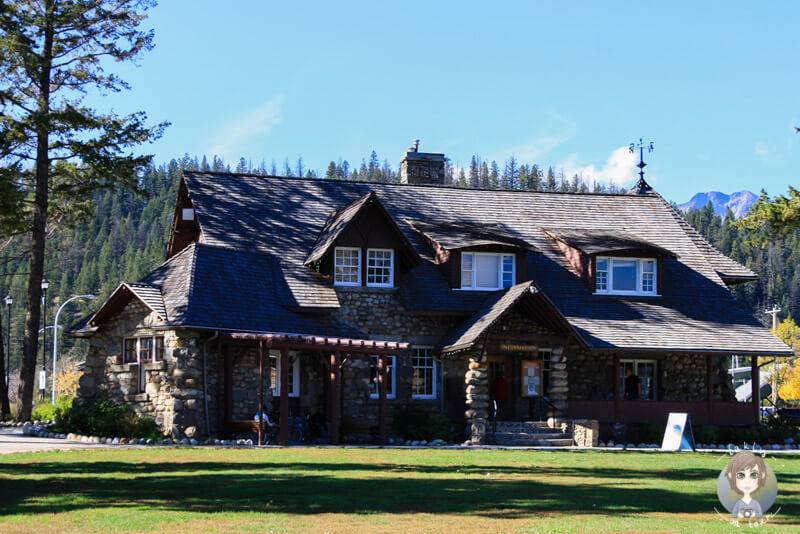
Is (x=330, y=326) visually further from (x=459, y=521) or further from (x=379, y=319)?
(x=459, y=521)

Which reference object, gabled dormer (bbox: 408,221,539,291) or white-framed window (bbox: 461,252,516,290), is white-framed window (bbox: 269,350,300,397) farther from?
white-framed window (bbox: 461,252,516,290)

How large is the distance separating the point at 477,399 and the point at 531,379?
3567mm

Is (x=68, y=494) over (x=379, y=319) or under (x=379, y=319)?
under

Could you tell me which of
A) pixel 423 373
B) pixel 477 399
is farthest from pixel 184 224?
pixel 477 399

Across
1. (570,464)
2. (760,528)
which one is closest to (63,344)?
(570,464)

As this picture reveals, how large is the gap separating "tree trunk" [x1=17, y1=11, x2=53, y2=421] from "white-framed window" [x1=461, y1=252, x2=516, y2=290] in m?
13.5

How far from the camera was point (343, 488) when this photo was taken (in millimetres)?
16266

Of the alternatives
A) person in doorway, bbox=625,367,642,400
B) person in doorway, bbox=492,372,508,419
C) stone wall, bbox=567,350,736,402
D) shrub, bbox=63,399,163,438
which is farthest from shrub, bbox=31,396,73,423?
person in doorway, bbox=625,367,642,400

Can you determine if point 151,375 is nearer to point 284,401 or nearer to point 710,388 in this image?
point 284,401

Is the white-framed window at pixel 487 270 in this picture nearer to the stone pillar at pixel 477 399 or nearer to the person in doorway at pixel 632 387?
the stone pillar at pixel 477 399

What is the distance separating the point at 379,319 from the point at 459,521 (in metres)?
20.4

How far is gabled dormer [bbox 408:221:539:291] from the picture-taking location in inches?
1356

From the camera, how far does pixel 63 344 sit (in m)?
139

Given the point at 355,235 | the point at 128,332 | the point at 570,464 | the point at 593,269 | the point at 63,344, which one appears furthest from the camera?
the point at 63,344
